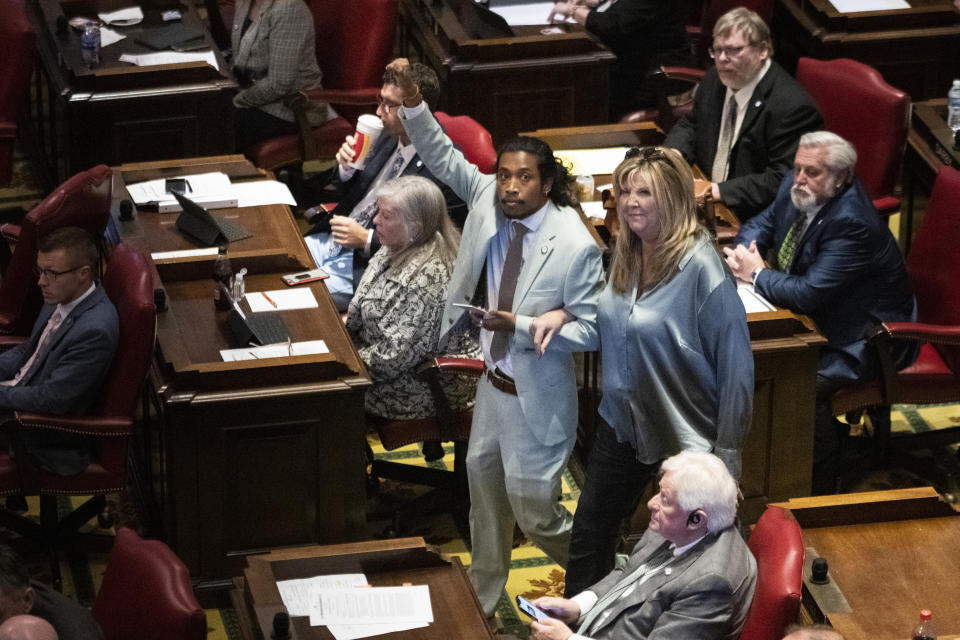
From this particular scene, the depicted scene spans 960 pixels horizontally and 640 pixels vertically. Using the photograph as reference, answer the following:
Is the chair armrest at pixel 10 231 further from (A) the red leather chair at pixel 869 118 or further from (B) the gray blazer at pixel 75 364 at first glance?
(A) the red leather chair at pixel 869 118

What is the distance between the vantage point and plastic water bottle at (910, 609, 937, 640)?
385 cm

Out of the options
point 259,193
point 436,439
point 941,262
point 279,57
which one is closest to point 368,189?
point 259,193

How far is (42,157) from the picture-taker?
7.95 meters

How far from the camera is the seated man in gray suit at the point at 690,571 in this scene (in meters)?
3.80

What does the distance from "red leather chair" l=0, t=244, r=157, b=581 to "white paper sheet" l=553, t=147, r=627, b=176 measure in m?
1.77

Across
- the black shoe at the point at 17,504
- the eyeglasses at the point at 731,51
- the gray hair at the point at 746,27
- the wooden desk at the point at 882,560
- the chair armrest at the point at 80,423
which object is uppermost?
the gray hair at the point at 746,27

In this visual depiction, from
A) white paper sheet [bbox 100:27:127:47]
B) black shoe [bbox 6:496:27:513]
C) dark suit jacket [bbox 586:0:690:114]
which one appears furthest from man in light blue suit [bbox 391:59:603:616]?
white paper sheet [bbox 100:27:127:47]

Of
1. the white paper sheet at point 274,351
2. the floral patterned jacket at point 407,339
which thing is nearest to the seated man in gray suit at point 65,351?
the white paper sheet at point 274,351

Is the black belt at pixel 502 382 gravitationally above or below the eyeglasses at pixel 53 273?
below

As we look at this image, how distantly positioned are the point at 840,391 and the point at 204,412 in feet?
6.87

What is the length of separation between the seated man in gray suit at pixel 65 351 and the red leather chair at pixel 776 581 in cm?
210

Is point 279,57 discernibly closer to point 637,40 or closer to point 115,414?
point 637,40

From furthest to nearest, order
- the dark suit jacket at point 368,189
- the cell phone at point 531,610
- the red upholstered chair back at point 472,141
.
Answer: the red upholstered chair back at point 472,141 < the dark suit jacket at point 368,189 < the cell phone at point 531,610

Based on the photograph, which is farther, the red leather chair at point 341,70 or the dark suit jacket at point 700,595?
the red leather chair at point 341,70
